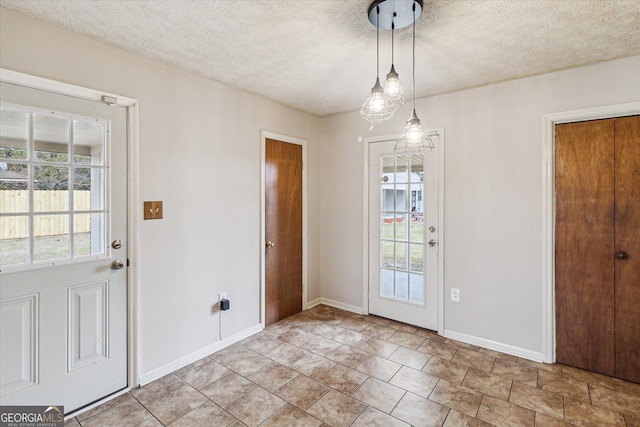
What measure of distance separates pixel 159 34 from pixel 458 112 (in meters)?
2.57

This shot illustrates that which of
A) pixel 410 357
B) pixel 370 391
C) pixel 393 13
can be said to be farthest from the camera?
pixel 410 357

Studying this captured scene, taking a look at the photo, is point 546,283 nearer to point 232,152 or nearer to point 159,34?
point 232,152

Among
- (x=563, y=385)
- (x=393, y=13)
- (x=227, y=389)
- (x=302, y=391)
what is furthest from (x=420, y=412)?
(x=393, y=13)

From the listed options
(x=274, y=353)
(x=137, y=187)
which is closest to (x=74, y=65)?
(x=137, y=187)

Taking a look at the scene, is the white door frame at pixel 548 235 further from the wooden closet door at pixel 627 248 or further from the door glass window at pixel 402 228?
the door glass window at pixel 402 228

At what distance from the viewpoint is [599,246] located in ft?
8.06

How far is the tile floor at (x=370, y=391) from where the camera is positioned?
6.51 ft

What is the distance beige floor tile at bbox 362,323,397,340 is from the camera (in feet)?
10.4

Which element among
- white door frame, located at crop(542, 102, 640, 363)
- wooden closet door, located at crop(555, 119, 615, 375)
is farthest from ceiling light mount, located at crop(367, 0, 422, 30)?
wooden closet door, located at crop(555, 119, 615, 375)

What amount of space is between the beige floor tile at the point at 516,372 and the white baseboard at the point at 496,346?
157 millimetres

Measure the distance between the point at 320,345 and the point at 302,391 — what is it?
28.1 inches

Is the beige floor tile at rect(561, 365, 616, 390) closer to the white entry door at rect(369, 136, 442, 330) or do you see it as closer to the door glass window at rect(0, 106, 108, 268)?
the white entry door at rect(369, 136, 442, 330)

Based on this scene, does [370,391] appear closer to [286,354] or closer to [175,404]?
[286,354]

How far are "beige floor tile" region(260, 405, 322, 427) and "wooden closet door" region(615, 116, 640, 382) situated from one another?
2.35 metres
